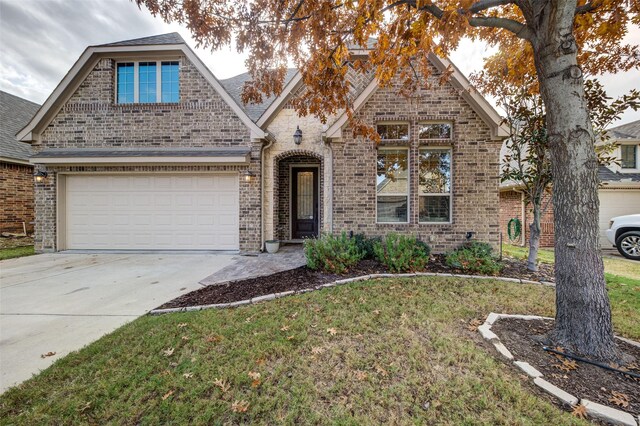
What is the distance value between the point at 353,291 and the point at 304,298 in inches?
34.9

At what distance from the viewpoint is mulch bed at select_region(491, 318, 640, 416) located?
7.29 ft

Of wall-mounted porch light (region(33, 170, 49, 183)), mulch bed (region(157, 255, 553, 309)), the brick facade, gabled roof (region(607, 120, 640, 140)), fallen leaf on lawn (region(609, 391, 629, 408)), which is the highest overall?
gabled roof (region(607, 120, 640, 140))

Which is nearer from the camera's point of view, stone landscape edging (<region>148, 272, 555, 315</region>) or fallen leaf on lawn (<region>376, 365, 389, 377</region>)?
fallen leaf on lawn (<region>376, 365, 389, 377</region>)

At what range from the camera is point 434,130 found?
7.24 meters

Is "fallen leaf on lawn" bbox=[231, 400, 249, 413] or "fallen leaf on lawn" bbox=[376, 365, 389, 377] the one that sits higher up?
"fallen leaf on lawn" bbox=[376, 365, 389, 377]

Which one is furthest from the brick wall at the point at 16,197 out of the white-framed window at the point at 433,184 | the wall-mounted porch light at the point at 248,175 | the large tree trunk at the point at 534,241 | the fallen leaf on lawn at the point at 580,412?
the large tree trunk at the point at 534,241

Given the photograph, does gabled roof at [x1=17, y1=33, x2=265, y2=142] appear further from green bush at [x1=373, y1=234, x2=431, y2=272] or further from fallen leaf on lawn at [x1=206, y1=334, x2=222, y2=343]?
fallen leaf on lawn at [x1=206, y1=334, x2=222, y2=343]

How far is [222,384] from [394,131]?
6999 mm

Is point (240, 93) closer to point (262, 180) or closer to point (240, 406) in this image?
point (262, 180)

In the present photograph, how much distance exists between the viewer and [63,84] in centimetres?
811

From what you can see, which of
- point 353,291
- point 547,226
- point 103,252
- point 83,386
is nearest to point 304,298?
point 353,291

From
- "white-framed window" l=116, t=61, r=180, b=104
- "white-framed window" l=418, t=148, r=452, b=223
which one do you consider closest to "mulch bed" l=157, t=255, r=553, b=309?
"white-framed window" l=418, t=148, r=452, b=223

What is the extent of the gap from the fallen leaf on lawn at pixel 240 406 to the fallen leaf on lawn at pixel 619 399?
307cm

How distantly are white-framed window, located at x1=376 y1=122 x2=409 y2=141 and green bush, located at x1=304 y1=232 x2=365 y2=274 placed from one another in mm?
3368
